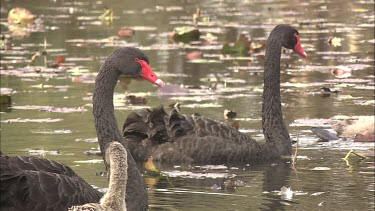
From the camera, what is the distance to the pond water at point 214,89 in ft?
29.0

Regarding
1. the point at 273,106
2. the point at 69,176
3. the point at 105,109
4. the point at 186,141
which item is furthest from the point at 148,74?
the point at 273,106

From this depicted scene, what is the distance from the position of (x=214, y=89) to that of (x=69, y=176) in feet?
20.3

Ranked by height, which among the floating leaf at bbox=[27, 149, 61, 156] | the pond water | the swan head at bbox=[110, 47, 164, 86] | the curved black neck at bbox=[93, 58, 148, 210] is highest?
the swan head at bbox=[110, 47, 164, 86]

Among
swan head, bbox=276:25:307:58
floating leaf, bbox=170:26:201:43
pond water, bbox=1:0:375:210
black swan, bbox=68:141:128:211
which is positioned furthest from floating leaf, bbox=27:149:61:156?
floating leaf, bbox=170:26:201:43

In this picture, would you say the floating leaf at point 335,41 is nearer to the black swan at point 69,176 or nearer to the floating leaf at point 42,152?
the floating leaf at point 42,152

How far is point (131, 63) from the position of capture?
8.20m

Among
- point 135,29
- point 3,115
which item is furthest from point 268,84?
point 135,29

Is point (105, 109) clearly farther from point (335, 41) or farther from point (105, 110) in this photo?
point (335, 41)

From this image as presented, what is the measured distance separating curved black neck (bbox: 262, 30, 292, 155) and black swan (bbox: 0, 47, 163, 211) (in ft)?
7.67

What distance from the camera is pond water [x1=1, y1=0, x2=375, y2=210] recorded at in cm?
883

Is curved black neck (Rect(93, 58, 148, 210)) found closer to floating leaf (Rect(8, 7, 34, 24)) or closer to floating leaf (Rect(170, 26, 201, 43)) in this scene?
floating leaf (Rect(170, 26, 201, 43))

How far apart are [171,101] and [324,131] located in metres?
2.45

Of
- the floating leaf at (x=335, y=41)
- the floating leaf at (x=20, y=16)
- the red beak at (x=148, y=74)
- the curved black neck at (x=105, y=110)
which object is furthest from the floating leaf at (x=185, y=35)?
the curved black neck at (x=105, y=110)

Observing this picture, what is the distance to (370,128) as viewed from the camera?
10.7 m
